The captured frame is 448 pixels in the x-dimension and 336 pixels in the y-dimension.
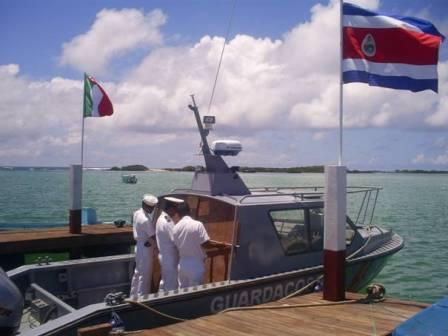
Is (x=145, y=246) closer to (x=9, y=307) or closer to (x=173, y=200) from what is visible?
(x=173, y=200)

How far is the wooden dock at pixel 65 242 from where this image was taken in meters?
10.4

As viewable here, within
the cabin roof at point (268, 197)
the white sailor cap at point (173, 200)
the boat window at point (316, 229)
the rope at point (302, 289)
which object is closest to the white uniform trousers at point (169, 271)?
the white sailor cap at point (173, 200)

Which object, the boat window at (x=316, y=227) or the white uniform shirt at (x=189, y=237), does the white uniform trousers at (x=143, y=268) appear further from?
the boat window at (x=316, y=227)

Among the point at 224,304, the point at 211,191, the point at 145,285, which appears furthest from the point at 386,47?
the point at 145,285

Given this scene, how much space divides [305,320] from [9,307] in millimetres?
3140

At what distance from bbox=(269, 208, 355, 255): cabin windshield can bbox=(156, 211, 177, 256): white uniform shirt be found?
151 cm

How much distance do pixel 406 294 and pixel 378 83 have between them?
7397 millimetres

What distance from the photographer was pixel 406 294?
40.9 feet

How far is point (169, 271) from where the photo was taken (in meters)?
6.99

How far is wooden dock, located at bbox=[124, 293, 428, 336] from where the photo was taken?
5.42 m

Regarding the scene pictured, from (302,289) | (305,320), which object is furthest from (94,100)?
(305,320)

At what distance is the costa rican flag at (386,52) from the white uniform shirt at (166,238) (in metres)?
3.03

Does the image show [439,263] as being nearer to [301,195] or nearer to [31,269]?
[301,195]

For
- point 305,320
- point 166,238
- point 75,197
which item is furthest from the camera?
point 75,197
